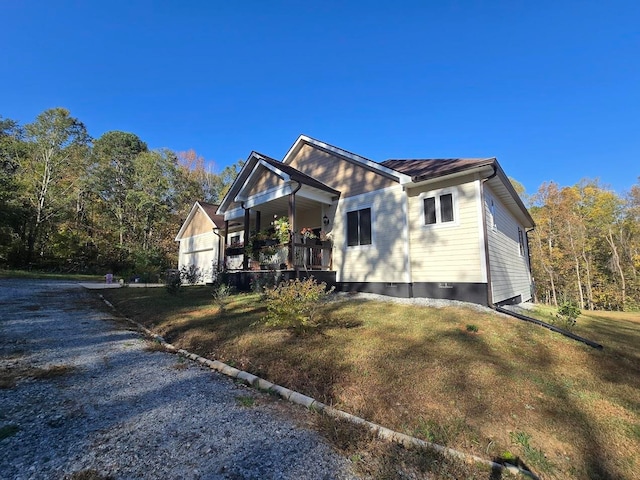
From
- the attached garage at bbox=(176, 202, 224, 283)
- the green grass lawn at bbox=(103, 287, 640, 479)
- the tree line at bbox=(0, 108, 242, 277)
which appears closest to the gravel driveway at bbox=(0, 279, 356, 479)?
the green grass lawn at bbox=(103, 287, 640, 479)

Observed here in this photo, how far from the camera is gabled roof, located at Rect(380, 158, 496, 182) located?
27.7ft

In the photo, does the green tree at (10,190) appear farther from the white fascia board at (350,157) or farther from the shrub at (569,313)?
the shrub at (569,313)

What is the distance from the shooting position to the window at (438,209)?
9.15 m

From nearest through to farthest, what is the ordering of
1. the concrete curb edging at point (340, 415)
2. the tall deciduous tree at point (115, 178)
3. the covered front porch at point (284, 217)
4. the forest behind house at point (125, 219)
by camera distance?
the concrete curb edging at point (340, 415) < the covered front porch at point (284, 217) < the forest behind house at point (125, 219) < the tall deciduous tree at point (115, 178)

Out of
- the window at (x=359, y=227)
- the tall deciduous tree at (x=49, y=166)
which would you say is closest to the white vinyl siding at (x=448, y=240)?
the window at (x=359, y=227)

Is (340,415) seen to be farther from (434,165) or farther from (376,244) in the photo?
(434,165)

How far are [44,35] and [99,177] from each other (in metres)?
22.7

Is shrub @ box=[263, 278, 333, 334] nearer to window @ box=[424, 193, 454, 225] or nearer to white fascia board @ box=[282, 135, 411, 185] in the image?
window @ box=[424, 193, 454, 225]

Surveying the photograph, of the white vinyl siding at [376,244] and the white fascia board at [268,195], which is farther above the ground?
the white fascia board at [268,195]

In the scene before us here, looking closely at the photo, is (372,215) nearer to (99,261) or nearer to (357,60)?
(357,60)

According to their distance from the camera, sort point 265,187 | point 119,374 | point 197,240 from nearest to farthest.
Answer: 1. point 119,374
2. point 265,187
3. point 197,240

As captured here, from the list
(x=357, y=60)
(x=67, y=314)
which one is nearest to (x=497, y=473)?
(x=67, y=314)

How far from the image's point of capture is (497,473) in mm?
2594

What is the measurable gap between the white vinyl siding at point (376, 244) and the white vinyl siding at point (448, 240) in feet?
1.29
